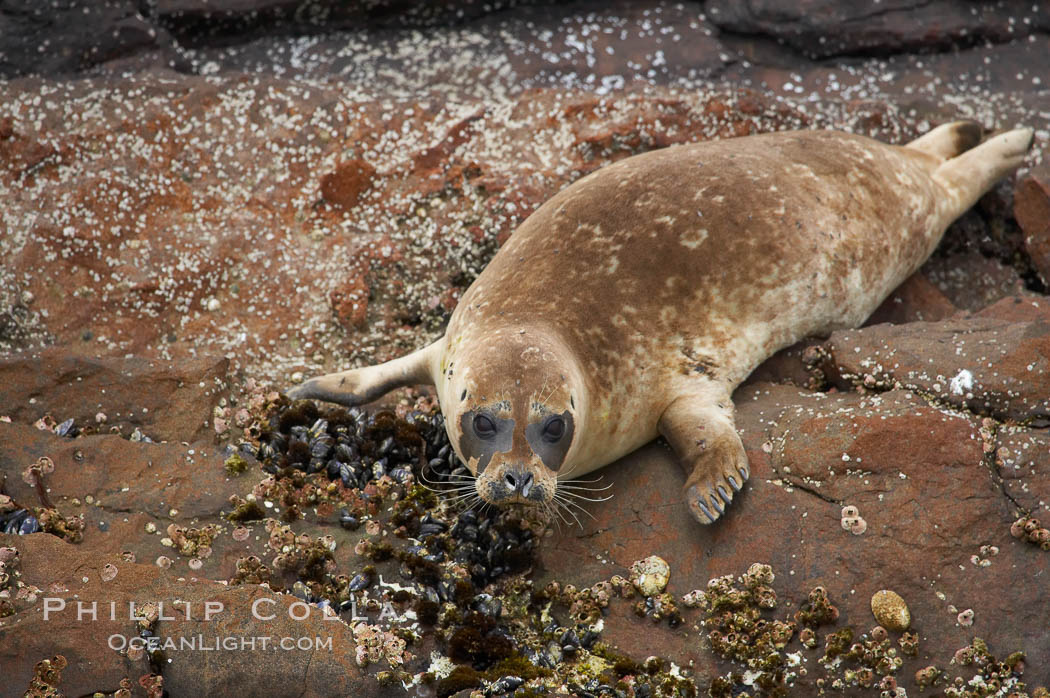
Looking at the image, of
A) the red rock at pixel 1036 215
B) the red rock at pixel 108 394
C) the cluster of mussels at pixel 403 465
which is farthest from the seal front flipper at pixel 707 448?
the red rock at pixel 1036 215

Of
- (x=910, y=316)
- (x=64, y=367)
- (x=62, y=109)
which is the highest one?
(x=62, y=109)

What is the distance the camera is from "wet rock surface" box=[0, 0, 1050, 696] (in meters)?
4.86

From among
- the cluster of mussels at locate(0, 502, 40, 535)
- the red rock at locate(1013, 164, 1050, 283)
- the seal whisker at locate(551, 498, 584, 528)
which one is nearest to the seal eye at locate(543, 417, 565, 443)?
the seal whisker at locate(551, 498, 584, 528)

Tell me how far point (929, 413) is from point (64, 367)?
16.6ft

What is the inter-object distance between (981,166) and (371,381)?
488 centimetres

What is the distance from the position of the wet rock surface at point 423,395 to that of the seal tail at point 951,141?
0.35 metres

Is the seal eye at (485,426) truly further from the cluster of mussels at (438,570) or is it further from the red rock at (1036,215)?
the red rock at (1036,215)

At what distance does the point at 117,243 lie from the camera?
7441 mm

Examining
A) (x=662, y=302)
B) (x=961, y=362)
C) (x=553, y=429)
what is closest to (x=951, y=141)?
(x=961, y=362)

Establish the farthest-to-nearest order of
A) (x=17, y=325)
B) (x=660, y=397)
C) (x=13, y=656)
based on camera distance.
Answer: (x=17, y=325) < (x=660, y=397) < (x=13, y=656)

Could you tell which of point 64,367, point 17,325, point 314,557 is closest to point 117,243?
point 17,325

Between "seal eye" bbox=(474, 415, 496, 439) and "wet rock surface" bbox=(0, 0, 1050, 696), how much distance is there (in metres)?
0.73

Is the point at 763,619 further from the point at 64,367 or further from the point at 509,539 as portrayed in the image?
the point at 64,367

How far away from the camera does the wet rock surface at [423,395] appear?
4.86 meters
